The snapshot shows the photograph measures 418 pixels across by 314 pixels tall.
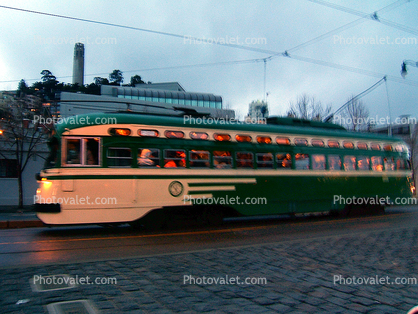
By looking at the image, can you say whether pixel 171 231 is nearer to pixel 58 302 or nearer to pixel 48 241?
pixel 48 241

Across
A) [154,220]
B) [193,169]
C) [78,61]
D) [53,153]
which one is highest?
[78,61]

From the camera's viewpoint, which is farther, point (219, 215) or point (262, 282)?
point (219, 215)

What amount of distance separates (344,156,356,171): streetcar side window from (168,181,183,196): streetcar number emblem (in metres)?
7.51

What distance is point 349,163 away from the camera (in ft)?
46.0

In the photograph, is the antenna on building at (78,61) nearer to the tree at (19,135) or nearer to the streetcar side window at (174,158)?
the tree at (19,135)

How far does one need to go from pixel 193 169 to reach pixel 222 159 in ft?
3.70

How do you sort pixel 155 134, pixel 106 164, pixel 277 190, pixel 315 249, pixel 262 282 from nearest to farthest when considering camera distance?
1. pixel 262 282
2. pixel 315 249
3. pixel 106 164
4. pixel 155 134
5. pixel 277 190

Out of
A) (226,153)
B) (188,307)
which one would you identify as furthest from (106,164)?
(188,307)

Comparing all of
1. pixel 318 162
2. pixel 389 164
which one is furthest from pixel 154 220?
pixel 389 164

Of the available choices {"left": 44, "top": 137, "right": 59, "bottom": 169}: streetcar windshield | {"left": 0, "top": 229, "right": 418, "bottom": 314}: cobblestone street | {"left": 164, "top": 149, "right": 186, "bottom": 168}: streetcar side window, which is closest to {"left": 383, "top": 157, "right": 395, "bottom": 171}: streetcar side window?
{"left": 0, "top": 229, "right": 418, "bottom": 314}: cobblestone street

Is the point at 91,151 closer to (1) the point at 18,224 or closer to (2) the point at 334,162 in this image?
(1) the point at 18,224

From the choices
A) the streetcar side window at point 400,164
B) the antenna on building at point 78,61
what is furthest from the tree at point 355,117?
the antenna on building at point 78,61

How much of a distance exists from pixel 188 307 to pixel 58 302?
5.08ft

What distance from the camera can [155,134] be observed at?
1009 cm
